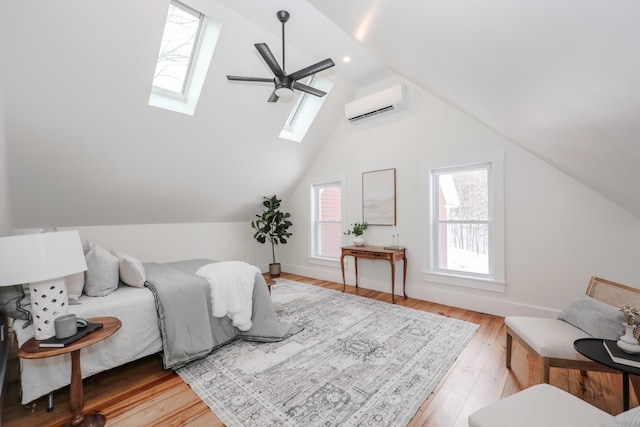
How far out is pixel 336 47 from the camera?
346 centimetres

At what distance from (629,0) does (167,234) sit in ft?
17.5

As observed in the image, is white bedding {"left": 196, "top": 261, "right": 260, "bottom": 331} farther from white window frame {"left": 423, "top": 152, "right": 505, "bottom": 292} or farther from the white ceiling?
white window frame {"left": 423, "top": 152, "right": 505, "bottom": 292}

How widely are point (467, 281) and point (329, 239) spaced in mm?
2545

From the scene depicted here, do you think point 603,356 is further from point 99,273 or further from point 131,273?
point 99,273

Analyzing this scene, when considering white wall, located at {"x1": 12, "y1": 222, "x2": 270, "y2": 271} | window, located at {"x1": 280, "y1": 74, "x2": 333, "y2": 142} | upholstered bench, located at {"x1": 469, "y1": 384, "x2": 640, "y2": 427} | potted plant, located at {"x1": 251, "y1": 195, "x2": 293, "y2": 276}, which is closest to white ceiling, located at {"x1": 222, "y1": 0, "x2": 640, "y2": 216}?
upholstered bench, located at {"x1": 469, "y1": 384, "x2": 640, "y2": 427}

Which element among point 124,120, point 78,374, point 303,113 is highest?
point 303,113

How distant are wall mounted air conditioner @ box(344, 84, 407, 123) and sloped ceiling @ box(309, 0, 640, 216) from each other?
175cm

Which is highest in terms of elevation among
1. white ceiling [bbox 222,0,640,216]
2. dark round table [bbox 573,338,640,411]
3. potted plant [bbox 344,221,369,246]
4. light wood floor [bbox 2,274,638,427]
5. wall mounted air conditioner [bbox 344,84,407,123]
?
wall mounted air conditioner [bbox 344,84,407,123]

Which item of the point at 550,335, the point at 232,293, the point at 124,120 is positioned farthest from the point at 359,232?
the point at 124,120

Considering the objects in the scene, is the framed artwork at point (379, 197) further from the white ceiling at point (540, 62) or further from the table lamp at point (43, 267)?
the table lamp at point (43, 267)

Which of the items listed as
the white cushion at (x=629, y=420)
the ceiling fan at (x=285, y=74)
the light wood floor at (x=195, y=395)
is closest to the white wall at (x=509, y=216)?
the light wood floor at (x=195, y=395)

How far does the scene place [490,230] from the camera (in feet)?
11.3

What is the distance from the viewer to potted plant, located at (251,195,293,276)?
5.37 meters

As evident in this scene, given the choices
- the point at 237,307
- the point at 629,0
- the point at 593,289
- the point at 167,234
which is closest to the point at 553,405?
the point at 629,0
